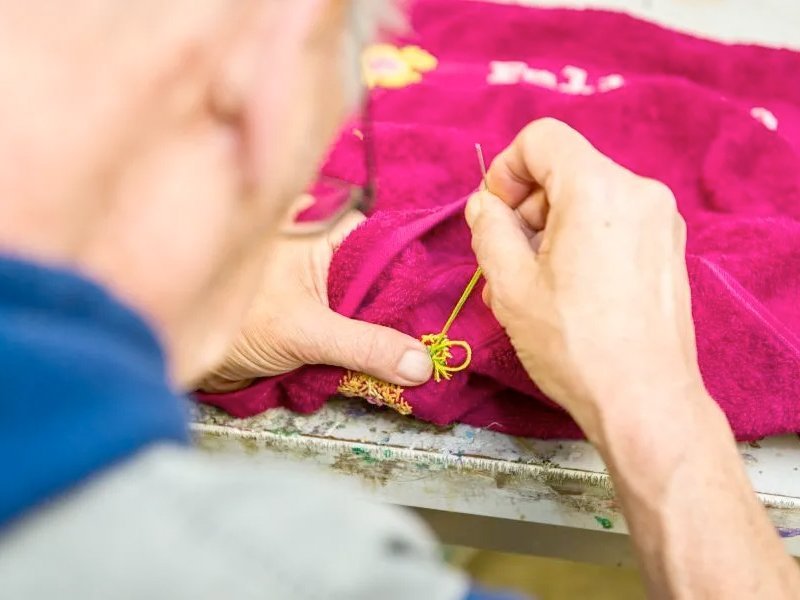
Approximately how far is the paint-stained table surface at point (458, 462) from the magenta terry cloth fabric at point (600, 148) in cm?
2

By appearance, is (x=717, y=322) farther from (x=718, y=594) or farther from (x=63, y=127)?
(x=63, y=127)

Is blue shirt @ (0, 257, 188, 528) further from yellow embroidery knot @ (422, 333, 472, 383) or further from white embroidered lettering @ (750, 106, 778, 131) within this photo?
white embroidered lettering @ (750, 106, 778, 131)

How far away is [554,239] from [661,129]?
36cm

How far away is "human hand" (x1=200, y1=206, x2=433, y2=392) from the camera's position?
595 millimetres

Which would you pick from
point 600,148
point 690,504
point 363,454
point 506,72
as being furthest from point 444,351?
point 506,72

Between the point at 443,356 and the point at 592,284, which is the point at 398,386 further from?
the point at 592,284

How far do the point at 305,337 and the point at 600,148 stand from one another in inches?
15.7

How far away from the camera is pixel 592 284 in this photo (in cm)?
51

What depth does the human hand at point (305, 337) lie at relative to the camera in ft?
1.95

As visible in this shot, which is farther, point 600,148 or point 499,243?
point 600,148

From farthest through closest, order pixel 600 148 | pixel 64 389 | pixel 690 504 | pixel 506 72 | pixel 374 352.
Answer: pixel 506 72, pixel 600 148, pixel 374 352, pixel 690 504, pixel 64 389

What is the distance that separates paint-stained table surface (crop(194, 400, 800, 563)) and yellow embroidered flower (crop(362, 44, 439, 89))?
1.43 feet

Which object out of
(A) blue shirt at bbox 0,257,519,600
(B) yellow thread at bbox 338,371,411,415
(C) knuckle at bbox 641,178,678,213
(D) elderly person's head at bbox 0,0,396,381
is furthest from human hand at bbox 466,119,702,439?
(A) blue shirt at bbox 0,257,519,600

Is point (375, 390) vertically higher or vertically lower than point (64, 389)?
lower
